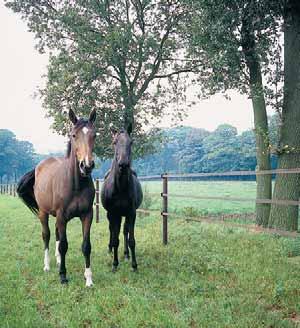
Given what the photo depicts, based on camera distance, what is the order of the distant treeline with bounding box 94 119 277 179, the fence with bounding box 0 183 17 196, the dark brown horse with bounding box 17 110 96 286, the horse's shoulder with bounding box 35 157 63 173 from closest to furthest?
the dark brown horse with bounding box 17 110 96 286 → the horse's shoulder with bounding box 35 157 63 173 → the fence with bounding box 0 183 17 196 → the distant treeline with bounding box 94 119 277 179

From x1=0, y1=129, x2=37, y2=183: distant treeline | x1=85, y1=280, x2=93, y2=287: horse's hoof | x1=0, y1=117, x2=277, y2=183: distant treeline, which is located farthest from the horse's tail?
x1=0, y1=129, x2=37, y2=183: distant treeline

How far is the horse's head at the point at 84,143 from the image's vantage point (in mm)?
5109

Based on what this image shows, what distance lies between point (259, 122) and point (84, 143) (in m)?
6.24

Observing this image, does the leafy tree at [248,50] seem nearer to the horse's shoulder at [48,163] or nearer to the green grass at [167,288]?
the green grass at [167,288]

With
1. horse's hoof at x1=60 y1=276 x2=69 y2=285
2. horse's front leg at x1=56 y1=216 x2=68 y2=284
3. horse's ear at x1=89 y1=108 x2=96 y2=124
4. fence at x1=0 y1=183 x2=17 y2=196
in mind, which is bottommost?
fence at x1=0 y1=183 x2=17 y2=196

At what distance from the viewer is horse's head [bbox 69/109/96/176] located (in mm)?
5109

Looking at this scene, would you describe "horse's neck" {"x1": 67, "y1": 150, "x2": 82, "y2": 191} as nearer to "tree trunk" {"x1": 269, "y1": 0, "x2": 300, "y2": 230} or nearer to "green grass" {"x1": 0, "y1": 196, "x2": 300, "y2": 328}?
"green grass" {"x1": 0, "y1": 196, "x2": 300, "y2": 328}

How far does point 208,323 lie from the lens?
3736mm

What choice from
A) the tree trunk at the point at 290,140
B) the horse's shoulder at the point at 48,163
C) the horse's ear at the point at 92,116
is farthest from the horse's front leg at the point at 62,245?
the tree trunk at the point at 290,140

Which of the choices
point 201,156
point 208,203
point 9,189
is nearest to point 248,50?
point 208,203

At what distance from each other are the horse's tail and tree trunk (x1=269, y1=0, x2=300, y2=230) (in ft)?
18.7

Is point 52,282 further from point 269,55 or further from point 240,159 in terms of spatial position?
point 240,159

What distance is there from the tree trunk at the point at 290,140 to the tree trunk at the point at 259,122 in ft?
2.10

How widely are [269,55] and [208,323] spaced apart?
25.3 ft
